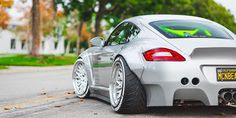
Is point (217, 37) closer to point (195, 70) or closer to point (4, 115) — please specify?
point (195, 70)

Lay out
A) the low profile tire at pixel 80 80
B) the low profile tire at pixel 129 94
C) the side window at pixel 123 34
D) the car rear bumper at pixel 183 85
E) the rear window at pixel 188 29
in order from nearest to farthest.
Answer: the car rear bumper at pixel 183 85 → the low profile tire at pixel 129 94 → the rear window at pixel 188 29 → the side window at pixel 123 34 → the low profile tire at pixel 80 80

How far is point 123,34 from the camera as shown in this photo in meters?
7.49

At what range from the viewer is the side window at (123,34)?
716 cm

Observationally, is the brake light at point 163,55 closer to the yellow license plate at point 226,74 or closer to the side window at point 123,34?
the yellow license plate at point 226,74

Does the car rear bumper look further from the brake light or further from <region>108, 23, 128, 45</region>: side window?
<region>108, 23, 128, 45</region>: side window

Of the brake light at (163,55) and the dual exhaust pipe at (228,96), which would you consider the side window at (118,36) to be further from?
the dual exhaust pipe at (228,96)

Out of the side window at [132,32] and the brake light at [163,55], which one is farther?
the side window at [132,32]

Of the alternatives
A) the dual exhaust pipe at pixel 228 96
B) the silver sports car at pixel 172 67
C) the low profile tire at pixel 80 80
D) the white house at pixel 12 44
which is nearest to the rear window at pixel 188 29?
the silver sports car at pixel 172 67

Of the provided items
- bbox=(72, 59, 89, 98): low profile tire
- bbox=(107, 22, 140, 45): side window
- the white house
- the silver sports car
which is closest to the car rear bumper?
the silver sports car

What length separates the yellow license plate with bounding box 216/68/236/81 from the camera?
6.09m

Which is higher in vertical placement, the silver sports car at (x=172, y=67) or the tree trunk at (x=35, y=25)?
the tree trunk at (x=35, y=25)

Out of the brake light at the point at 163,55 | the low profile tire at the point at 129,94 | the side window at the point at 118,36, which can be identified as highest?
the side window at the point at 118,36

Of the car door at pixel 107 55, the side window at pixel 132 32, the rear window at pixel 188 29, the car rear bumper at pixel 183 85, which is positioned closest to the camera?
the car rear bumper at pixel 183 85

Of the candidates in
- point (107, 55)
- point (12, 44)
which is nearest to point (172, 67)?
point (107, 55)
